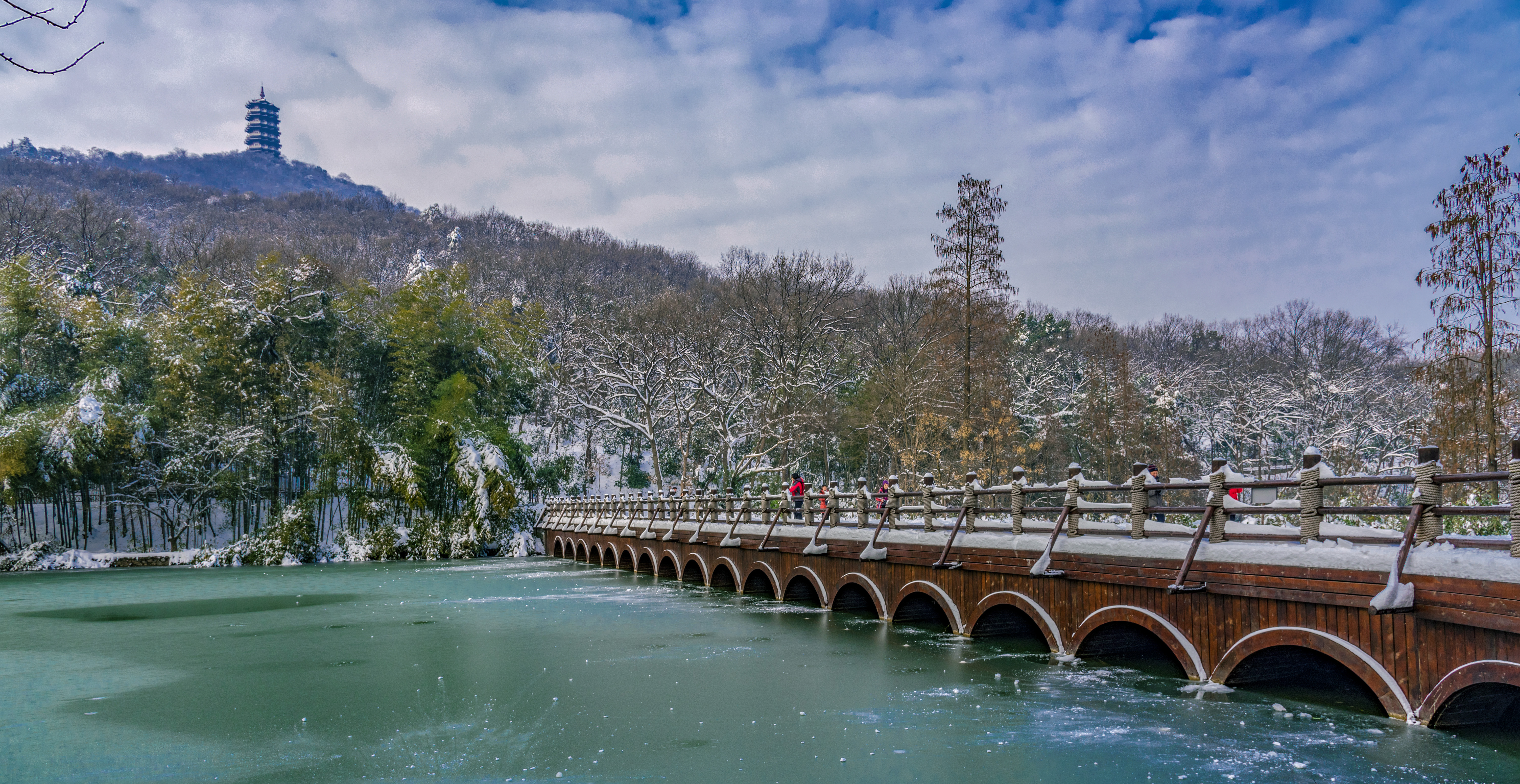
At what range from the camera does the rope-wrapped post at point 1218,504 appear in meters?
9.89

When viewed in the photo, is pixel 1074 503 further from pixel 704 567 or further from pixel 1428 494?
pixel 704 567

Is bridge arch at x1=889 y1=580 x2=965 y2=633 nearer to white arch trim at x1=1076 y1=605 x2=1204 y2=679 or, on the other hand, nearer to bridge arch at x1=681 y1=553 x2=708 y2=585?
white arch trim at x1=1076 y1=605 x2=1204 y2=679

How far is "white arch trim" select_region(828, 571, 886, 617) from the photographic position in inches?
648

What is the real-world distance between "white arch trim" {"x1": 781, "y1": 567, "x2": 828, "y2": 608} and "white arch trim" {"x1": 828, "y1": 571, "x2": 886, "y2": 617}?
1.01 m

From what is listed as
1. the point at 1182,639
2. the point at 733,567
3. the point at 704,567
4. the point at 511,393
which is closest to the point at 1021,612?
the point at 1182,639

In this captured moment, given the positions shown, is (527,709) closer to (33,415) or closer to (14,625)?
(14,625)

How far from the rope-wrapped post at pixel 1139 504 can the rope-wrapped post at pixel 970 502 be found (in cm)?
301

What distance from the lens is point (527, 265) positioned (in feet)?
225

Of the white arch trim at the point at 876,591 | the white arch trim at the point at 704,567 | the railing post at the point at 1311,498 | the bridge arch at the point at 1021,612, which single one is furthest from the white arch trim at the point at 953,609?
the white arch trim at the point at 704,567

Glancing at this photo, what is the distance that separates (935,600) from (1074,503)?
3.78 m

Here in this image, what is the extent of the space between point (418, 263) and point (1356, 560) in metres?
45.3

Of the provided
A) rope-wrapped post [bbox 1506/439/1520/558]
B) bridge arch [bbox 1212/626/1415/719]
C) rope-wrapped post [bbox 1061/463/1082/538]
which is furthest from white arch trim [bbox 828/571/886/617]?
rope-wrapped post [bbox 1506/439/1520/558]

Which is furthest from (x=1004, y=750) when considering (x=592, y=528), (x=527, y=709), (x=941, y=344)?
(x=592, y=528)

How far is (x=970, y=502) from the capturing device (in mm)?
14242
